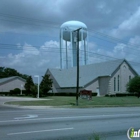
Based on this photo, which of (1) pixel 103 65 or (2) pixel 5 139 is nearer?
(2) pixel 5 139

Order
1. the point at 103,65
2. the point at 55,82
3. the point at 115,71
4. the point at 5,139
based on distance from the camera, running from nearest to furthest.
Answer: the point at 5,139
the point at 115,71
the point at 103,65
the point at 55,82

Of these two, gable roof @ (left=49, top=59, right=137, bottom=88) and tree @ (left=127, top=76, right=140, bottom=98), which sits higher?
gable roof @ (left=49, top=59, right=137, bottom=88)

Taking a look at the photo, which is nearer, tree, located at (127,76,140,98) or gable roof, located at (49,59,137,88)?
tree, located at (127,76,140,98)

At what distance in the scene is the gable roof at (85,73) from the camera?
6806 cm

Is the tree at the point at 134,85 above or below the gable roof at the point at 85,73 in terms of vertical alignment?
below

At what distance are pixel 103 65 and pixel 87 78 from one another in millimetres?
5540

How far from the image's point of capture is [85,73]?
72.2 m

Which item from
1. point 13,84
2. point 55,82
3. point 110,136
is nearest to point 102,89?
point 55,82

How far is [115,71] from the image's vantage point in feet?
220

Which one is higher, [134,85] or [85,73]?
[85,73]

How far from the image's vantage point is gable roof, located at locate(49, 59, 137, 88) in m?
68.1

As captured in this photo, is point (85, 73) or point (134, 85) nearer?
point (134, 85)

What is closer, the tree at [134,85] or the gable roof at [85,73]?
the tree at [134,85]

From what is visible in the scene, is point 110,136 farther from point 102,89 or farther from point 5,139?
point 102,89
